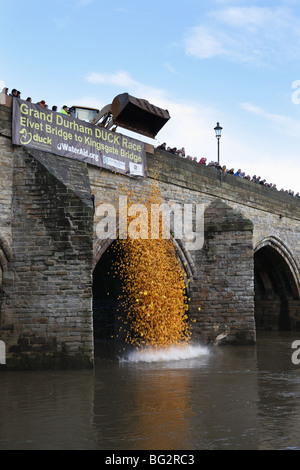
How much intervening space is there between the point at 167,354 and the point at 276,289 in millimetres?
11966

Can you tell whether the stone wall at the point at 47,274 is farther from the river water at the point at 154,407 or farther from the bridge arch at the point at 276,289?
the bridge arch at the point at 276,289

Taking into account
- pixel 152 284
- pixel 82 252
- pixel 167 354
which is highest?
pixel 82 252

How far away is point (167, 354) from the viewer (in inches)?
567

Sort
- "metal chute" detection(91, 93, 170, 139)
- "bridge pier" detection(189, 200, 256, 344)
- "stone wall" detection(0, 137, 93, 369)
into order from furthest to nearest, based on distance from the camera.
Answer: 1. "bridge pier" detection(189, 200, 256, 344)
2. "metal chute" detection(91, 93, 170, 139)
3. "stone wall" detection(0, 137, 93, 369)

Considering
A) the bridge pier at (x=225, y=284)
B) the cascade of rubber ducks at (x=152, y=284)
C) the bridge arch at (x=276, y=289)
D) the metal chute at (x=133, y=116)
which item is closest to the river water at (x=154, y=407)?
the cascade of rubber ducks at (x=152, y=284)

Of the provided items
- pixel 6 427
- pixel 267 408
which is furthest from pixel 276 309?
pixel 6 427

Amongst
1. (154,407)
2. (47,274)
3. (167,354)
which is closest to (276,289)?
(167,354)

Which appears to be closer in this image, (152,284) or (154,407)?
(154,407)

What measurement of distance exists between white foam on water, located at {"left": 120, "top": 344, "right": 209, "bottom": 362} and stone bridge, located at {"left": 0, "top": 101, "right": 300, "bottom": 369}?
1.20 metres

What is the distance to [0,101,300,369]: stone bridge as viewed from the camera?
36.7 feet

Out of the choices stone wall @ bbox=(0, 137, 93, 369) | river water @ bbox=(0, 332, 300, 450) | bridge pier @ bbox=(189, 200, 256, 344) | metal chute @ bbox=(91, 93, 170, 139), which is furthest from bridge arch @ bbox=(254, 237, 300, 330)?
stone wall @ bbox=(0, 137, 93, 369)

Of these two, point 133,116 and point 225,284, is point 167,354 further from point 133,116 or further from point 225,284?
point 133,116

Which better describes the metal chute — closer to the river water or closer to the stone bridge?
the stone bridge

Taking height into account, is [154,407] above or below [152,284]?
below
